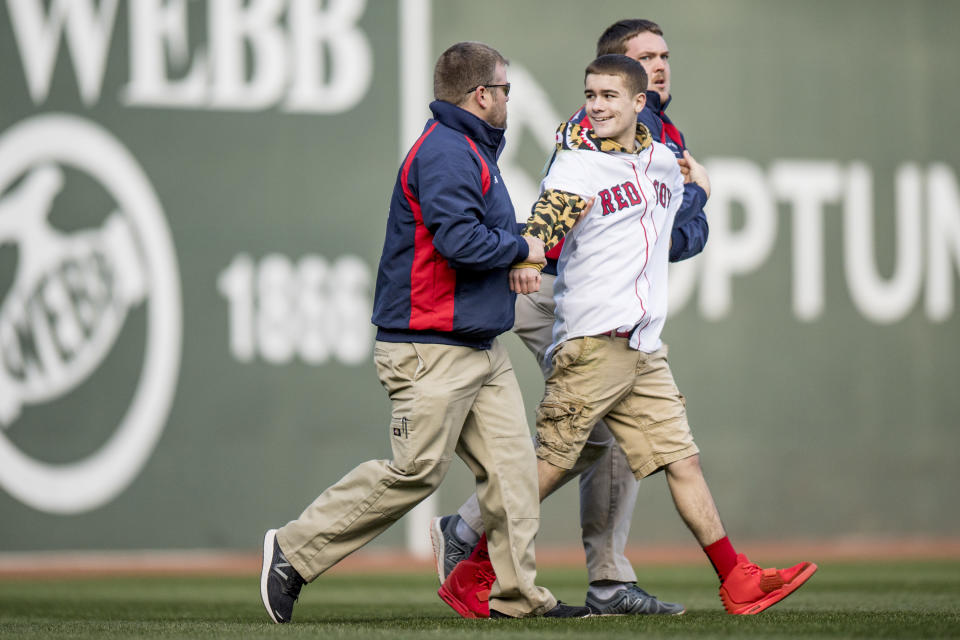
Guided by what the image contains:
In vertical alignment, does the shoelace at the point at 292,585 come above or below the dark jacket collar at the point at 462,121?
below

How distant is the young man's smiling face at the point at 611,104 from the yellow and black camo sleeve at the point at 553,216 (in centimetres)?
28

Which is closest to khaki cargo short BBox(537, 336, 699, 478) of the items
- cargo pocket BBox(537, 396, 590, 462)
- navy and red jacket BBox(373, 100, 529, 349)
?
cargo pocket BBox(537, 396, 590, 462)

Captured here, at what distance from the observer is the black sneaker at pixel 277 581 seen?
174 inches

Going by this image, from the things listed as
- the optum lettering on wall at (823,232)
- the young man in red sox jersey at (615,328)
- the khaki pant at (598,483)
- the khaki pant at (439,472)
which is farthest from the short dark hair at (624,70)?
the optum lettering on wall at (823,232)

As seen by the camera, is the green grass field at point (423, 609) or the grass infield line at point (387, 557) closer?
the green grass field at point (423, 609)

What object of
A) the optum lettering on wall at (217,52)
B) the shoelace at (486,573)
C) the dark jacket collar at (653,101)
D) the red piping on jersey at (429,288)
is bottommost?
the shoelace at (486,573)

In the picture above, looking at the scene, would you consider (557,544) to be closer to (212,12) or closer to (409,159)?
(212,12)

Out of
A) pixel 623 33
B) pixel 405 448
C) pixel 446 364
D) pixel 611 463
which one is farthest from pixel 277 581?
pixel 623 33

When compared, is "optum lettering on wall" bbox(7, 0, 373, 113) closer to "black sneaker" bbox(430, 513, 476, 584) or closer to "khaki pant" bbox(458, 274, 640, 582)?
"khaki pant" bbox(458, 274, 640, 582)

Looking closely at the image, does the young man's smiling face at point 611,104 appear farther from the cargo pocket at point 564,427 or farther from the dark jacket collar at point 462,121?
the cargo pocket at point 564,427

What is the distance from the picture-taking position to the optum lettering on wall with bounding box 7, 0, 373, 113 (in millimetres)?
8570

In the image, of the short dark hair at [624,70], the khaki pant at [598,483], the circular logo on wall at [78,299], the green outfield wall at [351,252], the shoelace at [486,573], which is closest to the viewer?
the short dark hair at [624,70]

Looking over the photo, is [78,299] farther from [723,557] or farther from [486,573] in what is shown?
[723,557]

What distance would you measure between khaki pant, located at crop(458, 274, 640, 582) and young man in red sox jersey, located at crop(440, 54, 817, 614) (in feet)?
0.85
